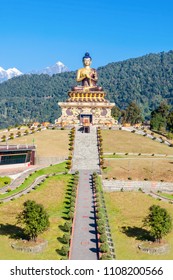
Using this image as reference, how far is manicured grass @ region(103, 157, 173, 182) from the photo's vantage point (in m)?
72.9

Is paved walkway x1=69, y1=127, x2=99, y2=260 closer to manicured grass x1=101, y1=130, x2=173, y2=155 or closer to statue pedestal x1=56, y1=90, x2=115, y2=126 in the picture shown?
manicured grass x1=101, y1=130, x2=173, y2=155

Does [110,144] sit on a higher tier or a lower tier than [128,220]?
higher

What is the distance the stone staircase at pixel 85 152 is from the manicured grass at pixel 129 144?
2588 mm

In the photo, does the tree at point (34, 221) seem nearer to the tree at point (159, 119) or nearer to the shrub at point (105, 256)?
the shrub at point (105, 256)

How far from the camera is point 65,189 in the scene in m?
64.0

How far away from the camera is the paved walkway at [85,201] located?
135 feet

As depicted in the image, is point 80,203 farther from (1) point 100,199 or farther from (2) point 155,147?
(2) point 155,147

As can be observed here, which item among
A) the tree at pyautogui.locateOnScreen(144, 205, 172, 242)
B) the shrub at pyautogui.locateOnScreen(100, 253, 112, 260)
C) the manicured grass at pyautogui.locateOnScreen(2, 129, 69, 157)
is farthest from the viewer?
the manicured grass at pyautogui.locateOnScreen(2, 129, 69, 157)

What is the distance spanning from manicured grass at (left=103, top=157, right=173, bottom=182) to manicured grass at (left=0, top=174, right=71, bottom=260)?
29.0 ft

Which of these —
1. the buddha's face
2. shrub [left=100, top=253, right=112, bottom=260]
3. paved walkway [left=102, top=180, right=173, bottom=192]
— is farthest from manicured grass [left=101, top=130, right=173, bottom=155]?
shrub [left=100, top=253, right=112, bottom=260]

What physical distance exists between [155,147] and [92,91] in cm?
3571

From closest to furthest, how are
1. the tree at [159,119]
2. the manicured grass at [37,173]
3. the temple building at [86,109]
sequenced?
the manicured grass at [37,173] → the temple building at [86,109] → the tree at [159,119]

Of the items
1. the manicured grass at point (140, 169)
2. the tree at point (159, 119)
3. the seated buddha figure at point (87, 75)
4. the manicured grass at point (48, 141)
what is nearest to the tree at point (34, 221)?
the manicured grass at point (140, 169)
